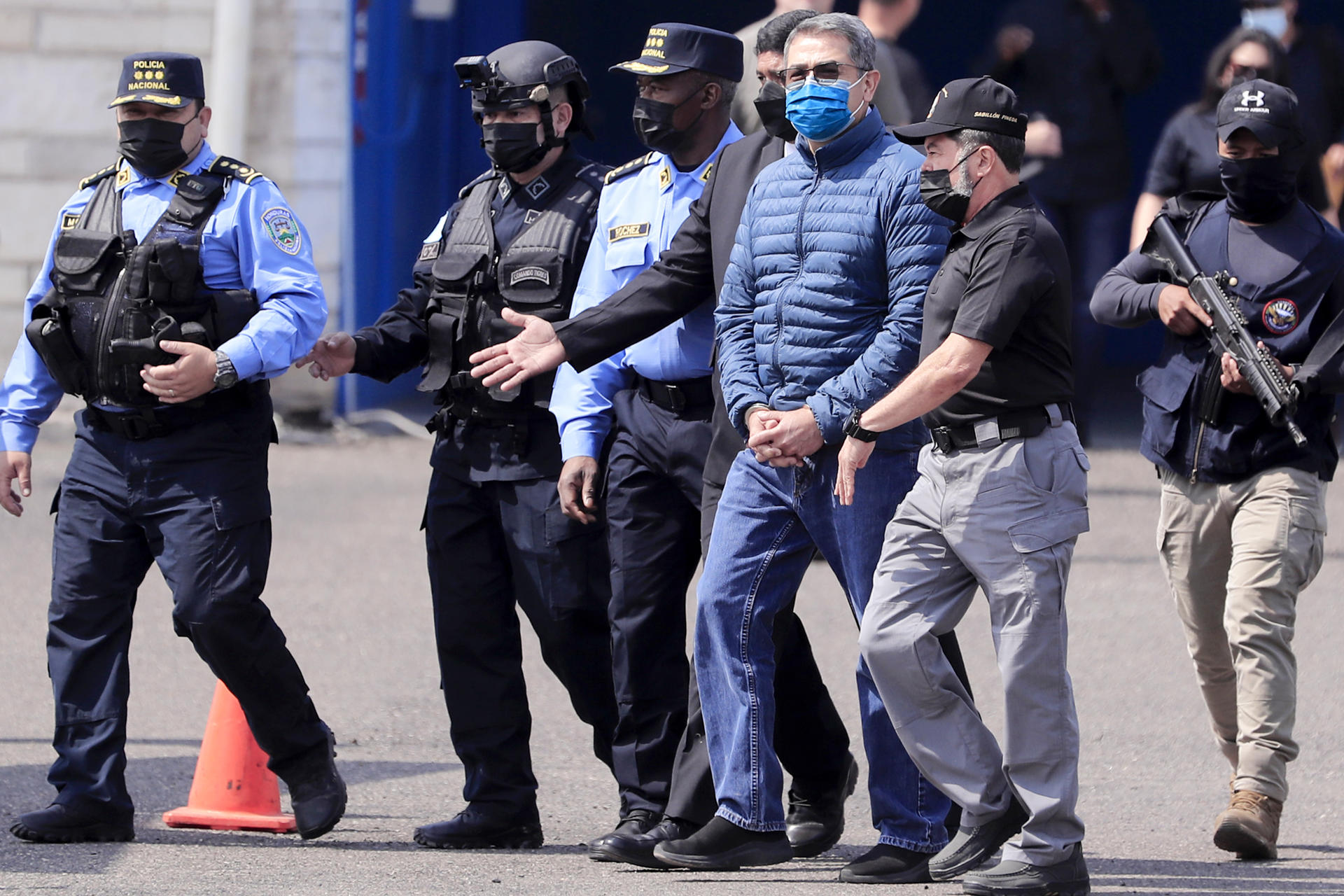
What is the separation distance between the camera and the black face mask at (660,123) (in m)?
5.42

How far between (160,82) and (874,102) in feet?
8.66

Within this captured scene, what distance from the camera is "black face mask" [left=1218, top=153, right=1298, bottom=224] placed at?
5520mm

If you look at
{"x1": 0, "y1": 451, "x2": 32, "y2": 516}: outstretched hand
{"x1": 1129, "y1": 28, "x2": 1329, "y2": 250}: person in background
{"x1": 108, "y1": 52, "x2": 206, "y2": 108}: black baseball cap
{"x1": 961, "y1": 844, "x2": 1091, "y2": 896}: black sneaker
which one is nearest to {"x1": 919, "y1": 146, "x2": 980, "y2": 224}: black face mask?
{"x1": 961, "y1": 844, "x2": 1091, "y2": 896}: black sneaker

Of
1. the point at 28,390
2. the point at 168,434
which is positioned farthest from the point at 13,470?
the point at 168,434

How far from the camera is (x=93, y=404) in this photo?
5500mm

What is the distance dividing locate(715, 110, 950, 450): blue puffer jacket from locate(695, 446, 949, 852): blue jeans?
0.14 m

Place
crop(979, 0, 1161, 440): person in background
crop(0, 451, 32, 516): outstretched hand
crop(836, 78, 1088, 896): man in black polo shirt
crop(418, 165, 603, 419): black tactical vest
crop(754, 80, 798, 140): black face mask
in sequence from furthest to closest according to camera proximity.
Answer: crop(979, 0, 1161, 440): person in background, crop(0, 451, 32, 516): outstretched hand, crop(418, 165, 603, 419): black tactical vest, crop(754, 80, 798, 140): black face mask, crop(836, 78, 1088, 896): man in black polo shirt

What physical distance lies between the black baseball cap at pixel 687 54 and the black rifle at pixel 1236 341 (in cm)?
129

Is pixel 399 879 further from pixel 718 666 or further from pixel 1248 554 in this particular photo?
pixel 1248 554

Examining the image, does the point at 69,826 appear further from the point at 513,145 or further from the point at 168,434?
the point at 513,145

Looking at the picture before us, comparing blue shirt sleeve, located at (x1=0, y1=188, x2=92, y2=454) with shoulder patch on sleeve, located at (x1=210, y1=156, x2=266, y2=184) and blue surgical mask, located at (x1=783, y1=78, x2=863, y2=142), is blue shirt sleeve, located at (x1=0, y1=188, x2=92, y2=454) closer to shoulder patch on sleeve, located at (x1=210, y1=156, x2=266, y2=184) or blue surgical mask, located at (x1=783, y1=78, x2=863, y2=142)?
shoulder patch on sleeve, located at (x1=210, y1=156, x2=266, y2=184)

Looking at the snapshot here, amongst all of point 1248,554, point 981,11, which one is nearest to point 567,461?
point 1248,554

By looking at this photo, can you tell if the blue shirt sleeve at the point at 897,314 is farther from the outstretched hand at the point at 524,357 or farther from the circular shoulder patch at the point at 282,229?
the circular shoulder patch at the point at 282,229

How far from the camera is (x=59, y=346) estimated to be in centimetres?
548
